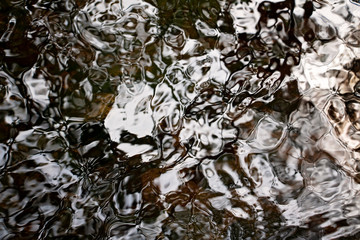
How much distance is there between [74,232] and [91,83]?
0.86 metres

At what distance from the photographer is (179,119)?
2047 mm

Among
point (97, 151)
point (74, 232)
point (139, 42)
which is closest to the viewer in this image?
point (74, 232)

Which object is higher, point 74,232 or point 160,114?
point 160,114

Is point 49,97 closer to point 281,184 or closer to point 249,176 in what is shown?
point 249,176

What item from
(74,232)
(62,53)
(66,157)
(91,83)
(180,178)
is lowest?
(74,232)

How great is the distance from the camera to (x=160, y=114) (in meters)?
2.04

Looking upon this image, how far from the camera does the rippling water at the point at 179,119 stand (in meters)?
1.89

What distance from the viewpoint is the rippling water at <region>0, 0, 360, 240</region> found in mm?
1894

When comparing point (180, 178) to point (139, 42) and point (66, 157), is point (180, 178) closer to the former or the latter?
point (66, 157)

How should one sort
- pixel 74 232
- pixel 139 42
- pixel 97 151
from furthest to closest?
pixel 139 42 < pixel 97 151 < pixel 74 232

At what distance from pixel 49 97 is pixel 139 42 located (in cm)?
64

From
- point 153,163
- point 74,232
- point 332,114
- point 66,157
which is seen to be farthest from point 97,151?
point 332,114

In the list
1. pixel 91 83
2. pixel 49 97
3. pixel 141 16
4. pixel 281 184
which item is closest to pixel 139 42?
pixel 141 16

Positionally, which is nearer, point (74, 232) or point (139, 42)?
point (74, 232)
